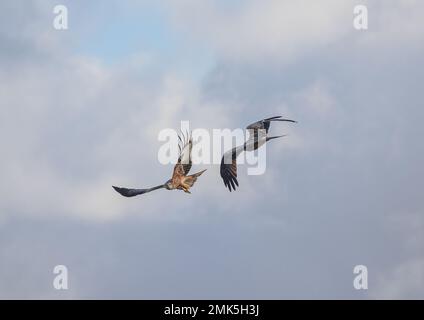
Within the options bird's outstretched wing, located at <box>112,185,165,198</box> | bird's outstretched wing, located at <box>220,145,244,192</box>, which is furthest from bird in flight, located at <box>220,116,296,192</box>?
bird's outstretched wing, located at <box>112,185,165,198</box>

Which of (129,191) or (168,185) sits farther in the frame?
(129,191)

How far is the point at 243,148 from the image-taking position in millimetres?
73938

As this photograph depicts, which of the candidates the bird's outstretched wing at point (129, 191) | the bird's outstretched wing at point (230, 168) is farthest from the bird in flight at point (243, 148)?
the bird's outstretched wing at point (129, 191)

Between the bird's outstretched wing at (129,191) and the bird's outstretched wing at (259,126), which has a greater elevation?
the bird's outstretched wing at (259,126)

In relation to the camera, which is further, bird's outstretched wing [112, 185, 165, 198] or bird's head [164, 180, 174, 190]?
bird's outstretched wing [112, 185, 165, 198]

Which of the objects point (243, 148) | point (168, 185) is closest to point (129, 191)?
point (168, 185)

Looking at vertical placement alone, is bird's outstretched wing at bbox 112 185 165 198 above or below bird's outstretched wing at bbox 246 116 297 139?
below

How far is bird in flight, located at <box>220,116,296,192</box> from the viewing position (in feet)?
239

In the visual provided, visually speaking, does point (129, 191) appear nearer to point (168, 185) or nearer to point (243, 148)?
point (168, 185)

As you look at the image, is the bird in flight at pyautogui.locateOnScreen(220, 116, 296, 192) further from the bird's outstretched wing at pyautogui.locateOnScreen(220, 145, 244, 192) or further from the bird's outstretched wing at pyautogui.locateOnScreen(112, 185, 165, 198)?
the bird's outstretched wing at pyautogui.locateOnScreen(112, 185, 165, 198)

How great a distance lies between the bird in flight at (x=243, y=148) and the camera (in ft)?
239

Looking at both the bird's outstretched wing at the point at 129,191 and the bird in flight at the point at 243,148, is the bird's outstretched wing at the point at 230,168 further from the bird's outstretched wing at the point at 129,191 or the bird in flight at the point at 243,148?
the bird's outstretched wing at the point at 129,191
